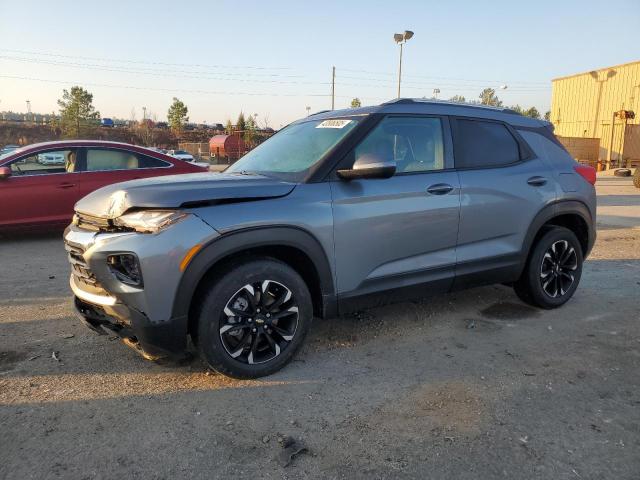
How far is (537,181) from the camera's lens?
4242 mm

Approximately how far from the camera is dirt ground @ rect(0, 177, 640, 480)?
2.34 metres

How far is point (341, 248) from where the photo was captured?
327cm

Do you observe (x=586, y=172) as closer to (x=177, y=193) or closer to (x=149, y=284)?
(x=177, y=193)

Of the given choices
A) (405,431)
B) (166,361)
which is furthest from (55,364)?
(405,431)

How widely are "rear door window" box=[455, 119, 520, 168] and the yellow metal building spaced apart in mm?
24543

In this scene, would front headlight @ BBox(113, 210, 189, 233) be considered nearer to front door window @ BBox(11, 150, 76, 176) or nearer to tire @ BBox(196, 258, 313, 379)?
tire @ BBox(196, 258, 313, 379)

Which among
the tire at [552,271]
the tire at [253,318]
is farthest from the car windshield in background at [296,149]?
the tire at [552,271]

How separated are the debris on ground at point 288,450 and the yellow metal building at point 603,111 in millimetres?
27246

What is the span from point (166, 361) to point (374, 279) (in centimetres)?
155

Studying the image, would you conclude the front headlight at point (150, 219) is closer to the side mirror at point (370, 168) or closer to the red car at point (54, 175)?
the side mirror at point (370, 168)

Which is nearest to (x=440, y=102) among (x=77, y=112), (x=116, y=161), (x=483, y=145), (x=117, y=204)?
(x=483, y=145)

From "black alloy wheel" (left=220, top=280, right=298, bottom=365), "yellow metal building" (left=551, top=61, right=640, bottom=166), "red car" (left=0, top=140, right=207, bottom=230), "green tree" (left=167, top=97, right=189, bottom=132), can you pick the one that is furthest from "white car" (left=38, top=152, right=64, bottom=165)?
"green tree" (left=167, top=97, right=189, bottom=132)

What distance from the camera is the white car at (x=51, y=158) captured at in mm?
7311

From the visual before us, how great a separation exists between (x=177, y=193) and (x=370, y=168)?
120cm
